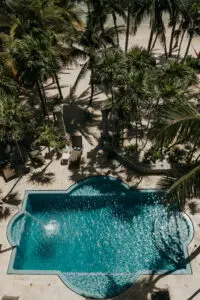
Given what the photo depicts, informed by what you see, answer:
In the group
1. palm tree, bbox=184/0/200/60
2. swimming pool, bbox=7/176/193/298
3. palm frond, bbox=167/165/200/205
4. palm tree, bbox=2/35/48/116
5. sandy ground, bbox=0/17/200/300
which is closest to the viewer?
palm frond, bbox=167/165/200/205

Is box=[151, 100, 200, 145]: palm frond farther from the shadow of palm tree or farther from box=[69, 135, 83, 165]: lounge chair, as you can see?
the shadow of palm tree

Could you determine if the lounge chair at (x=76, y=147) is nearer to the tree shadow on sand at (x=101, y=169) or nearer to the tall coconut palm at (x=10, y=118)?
the tree shadow on sand at (x=101, y=169)

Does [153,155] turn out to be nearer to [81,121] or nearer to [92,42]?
[81,121]

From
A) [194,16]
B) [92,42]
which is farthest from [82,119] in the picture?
[194,16]

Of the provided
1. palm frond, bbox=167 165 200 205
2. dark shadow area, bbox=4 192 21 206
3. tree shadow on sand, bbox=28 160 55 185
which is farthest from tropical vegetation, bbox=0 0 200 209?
palm frond, bbox=167 165 200 205

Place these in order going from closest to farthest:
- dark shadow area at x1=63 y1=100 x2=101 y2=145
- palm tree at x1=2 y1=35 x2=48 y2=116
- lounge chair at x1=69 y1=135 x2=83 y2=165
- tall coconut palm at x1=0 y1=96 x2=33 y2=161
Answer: tall coconut palm at x1=0 y1=96 x2=33 y2=161
palm tree at x1=2 y1=35 x2=48 y2=116
lounge chair at x1=69 y1=135 x2=83 y2=165
dark shadow area at x1=63 y1=100 x2=101 y2=145

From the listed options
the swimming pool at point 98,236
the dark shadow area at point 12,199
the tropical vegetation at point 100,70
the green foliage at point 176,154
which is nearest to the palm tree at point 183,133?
the tropical vegetation at point 100,70
